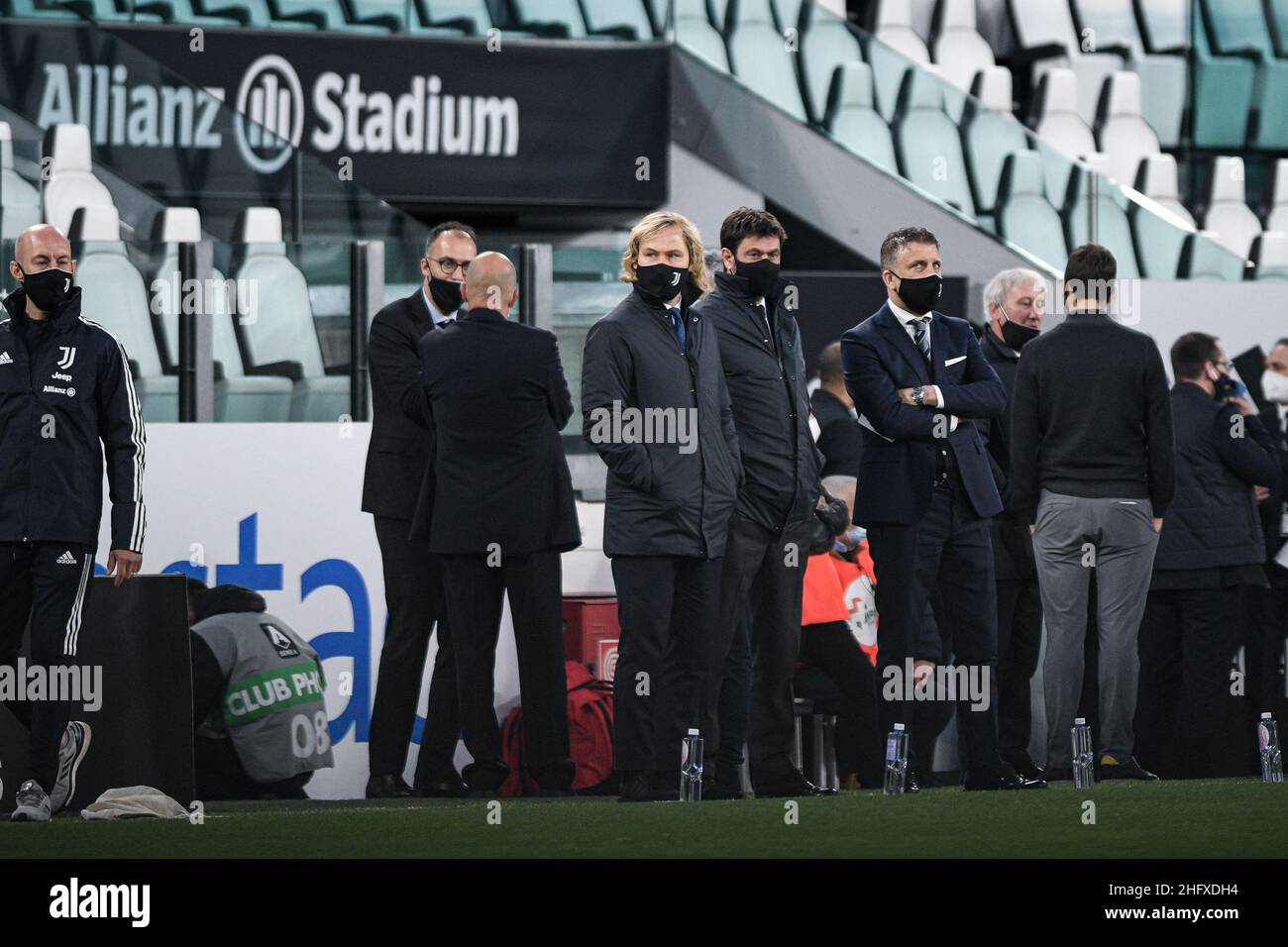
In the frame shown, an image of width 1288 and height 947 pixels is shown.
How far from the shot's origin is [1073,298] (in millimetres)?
7422

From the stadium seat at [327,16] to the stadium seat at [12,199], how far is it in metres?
3.16

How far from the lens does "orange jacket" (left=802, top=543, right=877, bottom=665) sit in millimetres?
8195

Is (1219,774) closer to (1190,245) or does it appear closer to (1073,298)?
(1073,298)

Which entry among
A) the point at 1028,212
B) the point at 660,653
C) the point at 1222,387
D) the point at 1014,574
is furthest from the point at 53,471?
the point at 1028,212

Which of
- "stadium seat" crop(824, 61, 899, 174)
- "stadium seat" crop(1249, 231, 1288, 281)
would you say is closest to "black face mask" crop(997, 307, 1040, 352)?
"stadium seat" crop(1249, 231, 1288, 281)

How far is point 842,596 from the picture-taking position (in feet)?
27.0

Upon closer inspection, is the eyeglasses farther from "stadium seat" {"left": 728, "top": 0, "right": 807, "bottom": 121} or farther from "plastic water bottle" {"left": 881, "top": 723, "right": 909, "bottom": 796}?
"stadium seat" {"left": 728, "top": 0, "right": 807, "bottom": 121}

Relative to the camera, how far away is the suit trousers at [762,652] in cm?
714

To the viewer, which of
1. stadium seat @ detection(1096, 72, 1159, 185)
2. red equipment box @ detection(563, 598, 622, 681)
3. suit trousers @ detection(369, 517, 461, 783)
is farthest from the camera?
stadium seat @ detection(1096, 72, 1159, 185)

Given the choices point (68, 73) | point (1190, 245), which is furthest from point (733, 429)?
point (68, 73)

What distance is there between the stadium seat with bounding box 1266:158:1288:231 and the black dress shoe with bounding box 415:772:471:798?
10289 millimetres

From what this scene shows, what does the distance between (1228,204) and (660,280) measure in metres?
10.3

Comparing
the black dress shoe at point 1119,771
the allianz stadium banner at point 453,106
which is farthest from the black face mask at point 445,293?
the allianz stadium banner at point 453,106

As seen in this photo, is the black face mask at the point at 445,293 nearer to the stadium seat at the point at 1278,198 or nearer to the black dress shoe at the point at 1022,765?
the black dress shoe at the point at 1022,765
